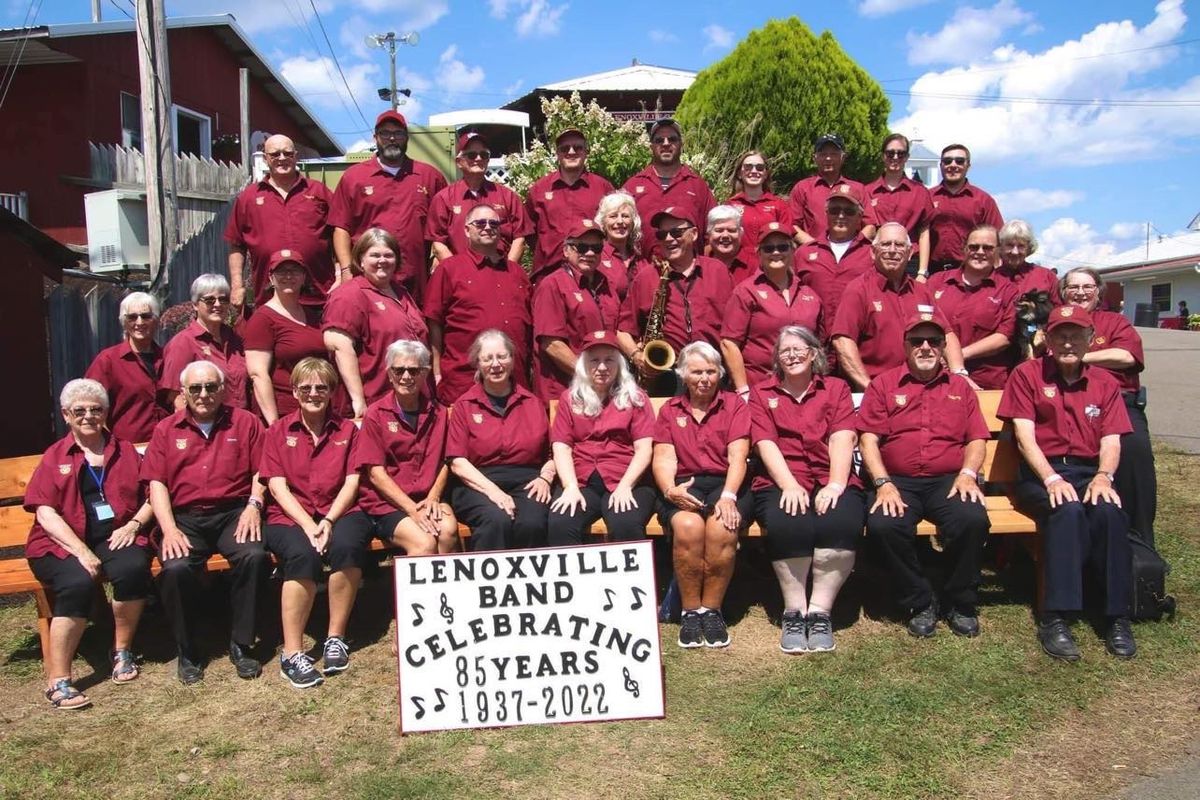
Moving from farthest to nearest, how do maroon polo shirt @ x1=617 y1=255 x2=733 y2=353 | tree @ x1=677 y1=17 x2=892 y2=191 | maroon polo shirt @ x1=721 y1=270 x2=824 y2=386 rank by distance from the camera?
tree @ x1=677 y1=17 x2=892 y2=191, maroon polo shirt @ x1=617 y1=255 x2=733 y2=353, maroon polo shirt @ x1=721 y1=270 x2=824 y2=386

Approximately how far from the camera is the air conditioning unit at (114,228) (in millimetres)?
14875

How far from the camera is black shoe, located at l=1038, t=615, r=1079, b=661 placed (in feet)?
15.8

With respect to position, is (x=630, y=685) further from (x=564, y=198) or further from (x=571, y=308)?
(x=564, y=198)

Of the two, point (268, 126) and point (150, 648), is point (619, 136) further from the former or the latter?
point (268, 126)

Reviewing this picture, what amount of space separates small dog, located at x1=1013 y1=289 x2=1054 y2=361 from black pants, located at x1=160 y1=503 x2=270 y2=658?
4852 mm

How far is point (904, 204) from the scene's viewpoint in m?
7.55

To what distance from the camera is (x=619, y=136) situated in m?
13.0

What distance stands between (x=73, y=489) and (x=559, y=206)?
3.73m

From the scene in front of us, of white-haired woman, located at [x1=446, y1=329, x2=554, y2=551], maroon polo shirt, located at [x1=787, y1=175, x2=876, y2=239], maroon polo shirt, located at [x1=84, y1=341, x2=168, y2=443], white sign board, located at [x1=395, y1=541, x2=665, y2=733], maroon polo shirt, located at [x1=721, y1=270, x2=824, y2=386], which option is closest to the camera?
white sign board, located at [x1=395, y1=541, x2=665, y2=733]

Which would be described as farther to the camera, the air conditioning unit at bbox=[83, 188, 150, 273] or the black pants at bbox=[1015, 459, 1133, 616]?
the air conditioning unit at bbox=[83, 188, 150, 273]

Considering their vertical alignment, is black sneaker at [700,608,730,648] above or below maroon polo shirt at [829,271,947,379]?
below

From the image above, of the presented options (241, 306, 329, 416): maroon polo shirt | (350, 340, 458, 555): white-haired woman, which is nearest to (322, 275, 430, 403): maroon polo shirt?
(241, 306, 329, 416): maroon polo shirt

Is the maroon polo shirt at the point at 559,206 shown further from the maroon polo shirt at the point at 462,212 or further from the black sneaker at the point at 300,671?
the black sneaker at the point at 300,671

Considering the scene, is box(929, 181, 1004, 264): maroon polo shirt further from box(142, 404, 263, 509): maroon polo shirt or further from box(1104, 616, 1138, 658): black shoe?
box(142, 404, 263, 509): maroon polo shirt
